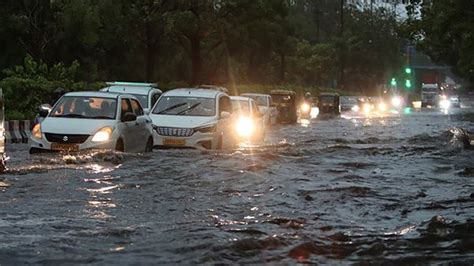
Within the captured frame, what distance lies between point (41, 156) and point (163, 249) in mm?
9117

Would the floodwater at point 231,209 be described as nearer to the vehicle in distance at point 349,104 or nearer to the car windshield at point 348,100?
the vehicle in distance at point 349,104

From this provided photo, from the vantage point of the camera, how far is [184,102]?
864 inches

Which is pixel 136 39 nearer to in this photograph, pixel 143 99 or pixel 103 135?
pixel 143 99

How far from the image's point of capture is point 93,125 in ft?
58.4

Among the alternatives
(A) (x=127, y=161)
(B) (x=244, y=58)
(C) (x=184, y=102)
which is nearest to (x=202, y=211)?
(A) (x=127, y=161)

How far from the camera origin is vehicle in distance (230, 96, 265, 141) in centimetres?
2583

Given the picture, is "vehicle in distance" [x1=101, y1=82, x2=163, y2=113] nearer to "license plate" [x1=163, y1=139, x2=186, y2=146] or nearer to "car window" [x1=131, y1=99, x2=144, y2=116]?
"license plate" [x1=163, y1=139, x2=186, y2=146]

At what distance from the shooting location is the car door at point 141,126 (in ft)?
63.1

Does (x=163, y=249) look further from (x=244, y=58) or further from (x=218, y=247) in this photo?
(x=244, y=58)

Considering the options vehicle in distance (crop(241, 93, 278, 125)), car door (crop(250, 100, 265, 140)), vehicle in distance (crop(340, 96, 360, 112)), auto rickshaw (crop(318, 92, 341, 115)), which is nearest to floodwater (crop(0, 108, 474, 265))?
car door (crop(250, 100, 265, 140))

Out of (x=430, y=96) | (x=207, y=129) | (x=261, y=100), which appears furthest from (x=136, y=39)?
(x=430, y=96)

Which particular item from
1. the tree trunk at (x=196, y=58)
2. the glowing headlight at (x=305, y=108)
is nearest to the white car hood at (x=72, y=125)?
the tree trunk at (x=196, y=58)

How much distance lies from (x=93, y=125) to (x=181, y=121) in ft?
11.0

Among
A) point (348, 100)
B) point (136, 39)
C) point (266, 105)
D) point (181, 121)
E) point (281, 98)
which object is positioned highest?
point (136, 39)
